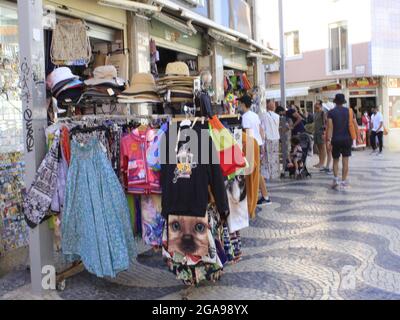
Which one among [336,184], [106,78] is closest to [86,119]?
[106,78]

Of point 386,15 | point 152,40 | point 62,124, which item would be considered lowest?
point 62,124

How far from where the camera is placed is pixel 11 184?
5.36 meters

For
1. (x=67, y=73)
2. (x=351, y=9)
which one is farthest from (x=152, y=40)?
(x=351, y=9)

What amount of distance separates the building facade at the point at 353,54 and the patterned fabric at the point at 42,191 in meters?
19.8

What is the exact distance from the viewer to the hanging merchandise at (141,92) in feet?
16.0

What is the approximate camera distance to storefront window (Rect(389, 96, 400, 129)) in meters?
23.3

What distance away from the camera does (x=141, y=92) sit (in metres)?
4.92

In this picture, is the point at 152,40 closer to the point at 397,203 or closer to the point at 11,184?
the point at 11,184

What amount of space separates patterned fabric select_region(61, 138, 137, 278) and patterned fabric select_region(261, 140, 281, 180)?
5765 mm

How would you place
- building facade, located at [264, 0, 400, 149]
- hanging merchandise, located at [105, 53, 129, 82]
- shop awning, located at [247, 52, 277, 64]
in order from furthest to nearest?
1. building facade, located at [264, 0, 400, 149]
2. shop awning, located at [247, 52, 277, 64]
3. hanging merchandise, located at [105, 53, 129, 82]

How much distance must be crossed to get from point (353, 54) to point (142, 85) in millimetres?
20380

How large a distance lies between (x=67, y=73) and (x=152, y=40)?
4.21 metres

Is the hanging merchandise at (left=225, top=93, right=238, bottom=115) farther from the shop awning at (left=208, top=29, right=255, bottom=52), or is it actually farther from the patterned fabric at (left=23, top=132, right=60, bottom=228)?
the patterned fabric at (left=23, top=132, right=60, bottom=228)

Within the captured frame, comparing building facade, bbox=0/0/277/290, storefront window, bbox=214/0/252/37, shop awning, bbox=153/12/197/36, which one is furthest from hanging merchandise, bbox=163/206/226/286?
storefront window, bbox=214/0/252/37
